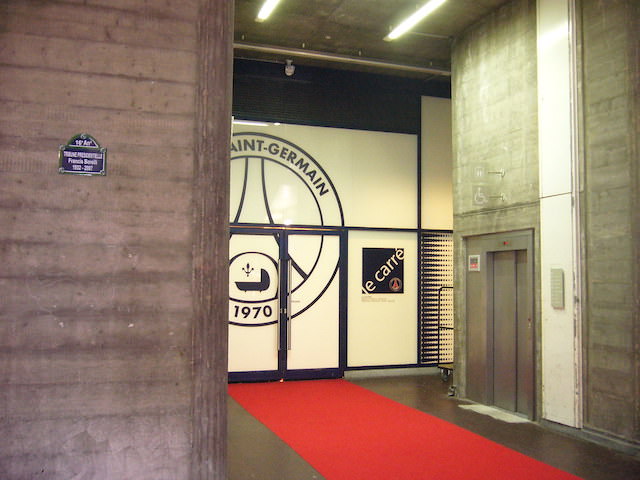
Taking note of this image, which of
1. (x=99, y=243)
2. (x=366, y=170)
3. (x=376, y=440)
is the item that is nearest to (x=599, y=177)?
(x=376, y=440)

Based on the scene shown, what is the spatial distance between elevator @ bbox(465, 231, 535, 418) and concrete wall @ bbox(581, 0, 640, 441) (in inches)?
→ 35.2

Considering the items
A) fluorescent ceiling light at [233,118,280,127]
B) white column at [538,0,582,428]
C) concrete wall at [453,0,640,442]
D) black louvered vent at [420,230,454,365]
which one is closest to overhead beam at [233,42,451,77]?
fluorescent ceiling light at [233,118,280,127]

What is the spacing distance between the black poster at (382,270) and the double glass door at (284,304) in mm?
426

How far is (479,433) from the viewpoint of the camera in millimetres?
5980

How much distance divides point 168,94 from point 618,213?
4.09 meters

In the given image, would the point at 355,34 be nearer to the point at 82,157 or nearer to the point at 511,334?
the point at 511,334

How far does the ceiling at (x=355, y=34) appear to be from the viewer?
7.16 m

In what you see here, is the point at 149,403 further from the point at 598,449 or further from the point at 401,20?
the point at 401,20

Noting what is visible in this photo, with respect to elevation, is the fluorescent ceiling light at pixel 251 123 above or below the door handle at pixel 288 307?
above

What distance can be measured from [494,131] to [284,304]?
3678 millimetres

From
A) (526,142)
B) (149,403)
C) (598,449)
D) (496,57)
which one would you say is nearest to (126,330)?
(149,403)

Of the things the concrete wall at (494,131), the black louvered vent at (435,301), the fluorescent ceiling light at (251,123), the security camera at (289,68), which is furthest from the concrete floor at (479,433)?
the security camera at (289,68)

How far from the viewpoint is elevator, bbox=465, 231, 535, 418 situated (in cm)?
666

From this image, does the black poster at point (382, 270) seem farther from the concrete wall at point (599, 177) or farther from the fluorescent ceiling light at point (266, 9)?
the fluorescent ceiling light at point (266, 9)
